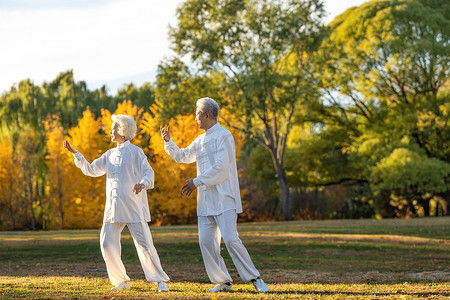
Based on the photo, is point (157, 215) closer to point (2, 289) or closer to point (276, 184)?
point (276, 184)

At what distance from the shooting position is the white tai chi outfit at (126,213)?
298 inches

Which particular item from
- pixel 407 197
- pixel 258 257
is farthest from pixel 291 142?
pixel 258 257

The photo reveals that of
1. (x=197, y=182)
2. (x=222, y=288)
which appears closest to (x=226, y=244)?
(x=222, y=288)

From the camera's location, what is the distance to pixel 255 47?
117 ft

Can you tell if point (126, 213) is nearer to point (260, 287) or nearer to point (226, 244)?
point (226, 244)

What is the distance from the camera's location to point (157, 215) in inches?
1556

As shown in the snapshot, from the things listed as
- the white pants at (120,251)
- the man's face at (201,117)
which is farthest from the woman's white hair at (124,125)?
the white pants at (120,251)

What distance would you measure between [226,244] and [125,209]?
139cm

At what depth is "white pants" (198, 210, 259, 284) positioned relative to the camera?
708 cm

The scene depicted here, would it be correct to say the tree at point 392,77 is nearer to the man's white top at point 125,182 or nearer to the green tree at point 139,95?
the green tree at point 139,95

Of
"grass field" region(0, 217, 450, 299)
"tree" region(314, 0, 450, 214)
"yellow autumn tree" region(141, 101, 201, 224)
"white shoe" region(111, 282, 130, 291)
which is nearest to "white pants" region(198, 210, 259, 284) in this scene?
"grass field" region(0, 217, 450, 299)

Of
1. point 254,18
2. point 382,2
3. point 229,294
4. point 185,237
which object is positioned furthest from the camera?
point 382,2

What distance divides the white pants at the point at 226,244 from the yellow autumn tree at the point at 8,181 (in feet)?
112

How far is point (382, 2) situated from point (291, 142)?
11190mm
